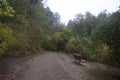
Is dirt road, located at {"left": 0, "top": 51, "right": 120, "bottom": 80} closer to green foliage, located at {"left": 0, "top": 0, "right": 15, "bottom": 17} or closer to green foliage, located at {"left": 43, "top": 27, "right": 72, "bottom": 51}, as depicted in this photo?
green foliage, located at {"left": 0, "top": 0, "right": 15, "bottom": 17}

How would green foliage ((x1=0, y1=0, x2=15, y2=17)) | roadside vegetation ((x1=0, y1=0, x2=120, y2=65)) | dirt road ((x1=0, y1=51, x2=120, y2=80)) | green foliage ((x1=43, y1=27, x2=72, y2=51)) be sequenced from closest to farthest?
green foliage ((x1=0, y1=0, x2=15, y2=17)) < dirt road ((x1=0, y1=51, x2=120, y2=80)) < roadside vegetation ((x1=0, y1=0, x2=120, y2=65)) < green foliage ((x1=43, y1=27, x2=72, y2=51))

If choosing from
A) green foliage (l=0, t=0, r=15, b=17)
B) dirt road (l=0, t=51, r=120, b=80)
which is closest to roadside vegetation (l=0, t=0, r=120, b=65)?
green foliage (l=0, t=0, r=15, b=17)

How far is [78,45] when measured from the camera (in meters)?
36.7

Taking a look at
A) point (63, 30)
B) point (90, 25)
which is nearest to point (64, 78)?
point (63, 30)

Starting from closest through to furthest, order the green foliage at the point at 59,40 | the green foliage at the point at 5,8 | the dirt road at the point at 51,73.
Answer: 1. the green foliage at the point at 5,8
2. the dirt road at the point at 51,73
3. the green foliage at the point at 59,40

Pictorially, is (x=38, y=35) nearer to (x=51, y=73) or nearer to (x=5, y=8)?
(x=51, y=73)

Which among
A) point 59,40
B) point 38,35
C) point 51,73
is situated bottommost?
point 51,73

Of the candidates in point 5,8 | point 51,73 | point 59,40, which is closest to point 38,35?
point 59,40

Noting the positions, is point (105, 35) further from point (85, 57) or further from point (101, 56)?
point (85, 57)

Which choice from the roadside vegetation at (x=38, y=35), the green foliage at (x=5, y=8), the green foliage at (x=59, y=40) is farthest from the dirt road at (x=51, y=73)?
the green foliage at (x=59, y=40)

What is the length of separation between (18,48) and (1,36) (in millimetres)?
5873

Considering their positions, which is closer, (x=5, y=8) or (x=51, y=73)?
(x=5, y=8)

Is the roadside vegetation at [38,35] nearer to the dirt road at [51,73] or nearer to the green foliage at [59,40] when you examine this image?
the green foliage at [59,40]

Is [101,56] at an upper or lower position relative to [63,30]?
lower
